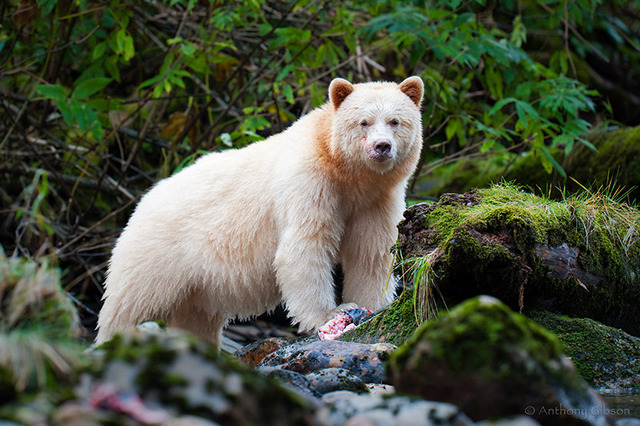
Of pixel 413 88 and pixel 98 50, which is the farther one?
pixel 98 50

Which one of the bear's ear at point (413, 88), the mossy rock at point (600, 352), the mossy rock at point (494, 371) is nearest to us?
the mossy rock at point (494, 371)

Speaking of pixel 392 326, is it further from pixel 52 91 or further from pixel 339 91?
pixel 52 91

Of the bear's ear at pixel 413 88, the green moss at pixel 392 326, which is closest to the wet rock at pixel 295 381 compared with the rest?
the green moss at pixel 392 326

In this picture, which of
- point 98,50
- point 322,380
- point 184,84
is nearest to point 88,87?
point 98,50

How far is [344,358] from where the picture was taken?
4074 millimetres

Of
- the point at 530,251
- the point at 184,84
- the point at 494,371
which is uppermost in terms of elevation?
the point at 184,84

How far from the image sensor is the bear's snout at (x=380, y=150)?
531 cm

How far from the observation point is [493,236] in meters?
4.28

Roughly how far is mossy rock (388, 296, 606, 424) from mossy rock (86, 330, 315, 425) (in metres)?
0.50

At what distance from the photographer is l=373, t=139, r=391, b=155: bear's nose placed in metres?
5.30

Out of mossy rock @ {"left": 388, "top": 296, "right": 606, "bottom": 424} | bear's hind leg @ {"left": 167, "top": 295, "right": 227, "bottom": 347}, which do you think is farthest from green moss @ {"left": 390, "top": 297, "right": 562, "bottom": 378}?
bear's hind leg @ {"left": 167, "top": 295, "right": 227, "bottom": 347}

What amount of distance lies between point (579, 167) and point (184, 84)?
16.3 ft

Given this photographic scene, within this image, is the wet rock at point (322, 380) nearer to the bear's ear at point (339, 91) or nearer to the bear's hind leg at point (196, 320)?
the bear's hind leg at point (196, 320)

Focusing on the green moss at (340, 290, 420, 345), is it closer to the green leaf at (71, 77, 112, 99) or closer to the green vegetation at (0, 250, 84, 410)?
the green vegetation at (0, 250, 84, 410)
